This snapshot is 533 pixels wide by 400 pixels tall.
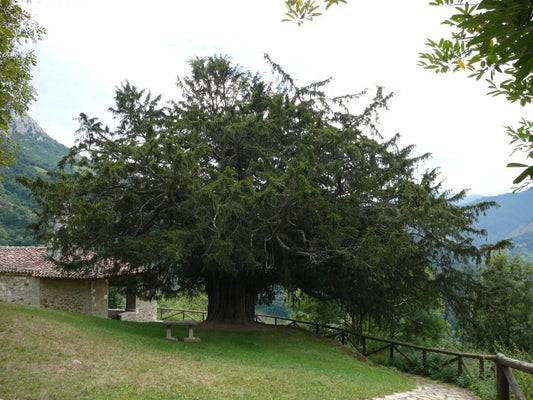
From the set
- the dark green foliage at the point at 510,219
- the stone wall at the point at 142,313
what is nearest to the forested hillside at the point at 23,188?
the dark green foliage at the point at 510,219

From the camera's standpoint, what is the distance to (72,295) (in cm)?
2086

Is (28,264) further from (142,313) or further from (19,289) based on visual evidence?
(142,313)

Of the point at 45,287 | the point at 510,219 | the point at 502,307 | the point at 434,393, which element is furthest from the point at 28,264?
the point at 510,219

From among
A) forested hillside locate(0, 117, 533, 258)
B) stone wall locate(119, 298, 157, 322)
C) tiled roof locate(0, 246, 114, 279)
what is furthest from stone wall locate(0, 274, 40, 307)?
stone wall locate(119, 298, 157, 322)

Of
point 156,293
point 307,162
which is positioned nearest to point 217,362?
point 307,162

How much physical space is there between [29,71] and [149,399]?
25.9 ft

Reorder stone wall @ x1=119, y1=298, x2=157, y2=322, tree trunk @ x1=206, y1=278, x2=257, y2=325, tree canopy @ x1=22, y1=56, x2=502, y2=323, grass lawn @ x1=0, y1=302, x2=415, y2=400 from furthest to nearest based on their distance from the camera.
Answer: stone wall @ x1=119, y1=298, x2=157, y2=322
tree trunk @ x1=206, y1=278, x2=257, y2=325
tree canopy @ x1=22, y1=56, x2=502, y2=323
grass lawn @ x1=0, y1=302, x2=415, y2=400

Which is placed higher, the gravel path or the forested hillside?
the forested hillside

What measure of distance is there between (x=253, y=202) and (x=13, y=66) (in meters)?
6.62

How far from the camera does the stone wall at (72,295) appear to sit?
802 inches

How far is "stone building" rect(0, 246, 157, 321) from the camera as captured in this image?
65.7 ft

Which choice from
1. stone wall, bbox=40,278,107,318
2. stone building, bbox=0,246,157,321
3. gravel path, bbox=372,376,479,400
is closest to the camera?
gravel path, bbox=372,376,479,400

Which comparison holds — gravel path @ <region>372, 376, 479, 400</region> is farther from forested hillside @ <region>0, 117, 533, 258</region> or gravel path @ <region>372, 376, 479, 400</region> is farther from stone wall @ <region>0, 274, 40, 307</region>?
stone wall @ <region>0, 274, 40, 307</region>

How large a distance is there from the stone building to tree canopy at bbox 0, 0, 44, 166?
11.5 metres
